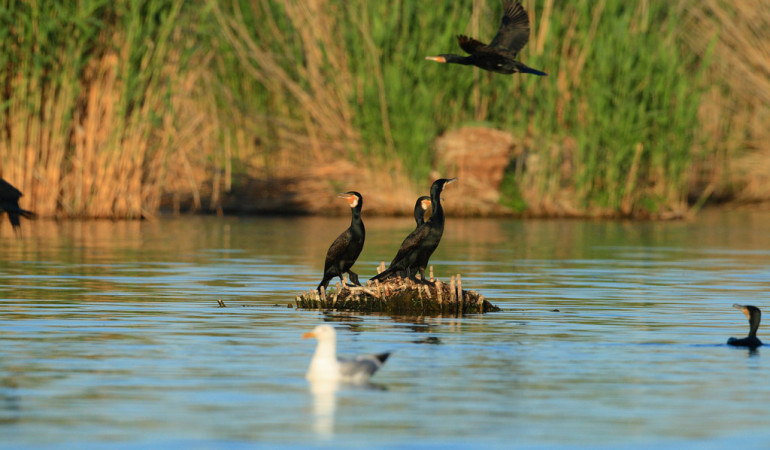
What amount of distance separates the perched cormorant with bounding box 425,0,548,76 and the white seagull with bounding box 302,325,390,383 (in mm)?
5939

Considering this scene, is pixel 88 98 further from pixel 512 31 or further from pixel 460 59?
pixel 460 59

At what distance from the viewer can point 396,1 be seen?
29.8 meters

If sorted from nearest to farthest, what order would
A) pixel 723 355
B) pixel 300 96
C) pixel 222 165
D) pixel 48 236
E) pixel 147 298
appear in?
pixel 723 355, pixel 147 298, pixel 48 236, pixel 300 96, pixel 222 165

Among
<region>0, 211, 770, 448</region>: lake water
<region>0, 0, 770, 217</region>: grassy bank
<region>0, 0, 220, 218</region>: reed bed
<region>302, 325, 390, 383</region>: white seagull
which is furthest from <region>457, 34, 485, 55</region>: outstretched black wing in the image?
<region>0, 0, 770, 217</region>: grassy bank

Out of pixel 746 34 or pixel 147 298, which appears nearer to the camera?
pixel 147 298

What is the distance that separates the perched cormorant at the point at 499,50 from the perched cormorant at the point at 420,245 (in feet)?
5.01

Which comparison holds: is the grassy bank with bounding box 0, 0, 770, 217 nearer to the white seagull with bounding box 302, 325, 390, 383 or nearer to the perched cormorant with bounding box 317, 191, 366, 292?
the perched cormorant with bounding box 317, 191, 366, 292

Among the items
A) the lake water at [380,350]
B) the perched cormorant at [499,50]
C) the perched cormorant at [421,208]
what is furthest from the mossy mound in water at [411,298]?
the perched cormorant at [499,50]

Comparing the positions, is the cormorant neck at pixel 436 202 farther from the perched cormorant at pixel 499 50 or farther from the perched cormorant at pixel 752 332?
the perched cormorant at pixel 752 332

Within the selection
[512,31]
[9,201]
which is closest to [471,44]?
[512,31]

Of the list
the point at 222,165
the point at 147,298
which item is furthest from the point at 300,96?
the point at 147,298

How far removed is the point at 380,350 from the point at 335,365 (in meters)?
1.79

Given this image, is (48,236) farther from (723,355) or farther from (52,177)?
(723,355)

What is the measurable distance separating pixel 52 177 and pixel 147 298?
11.7m
